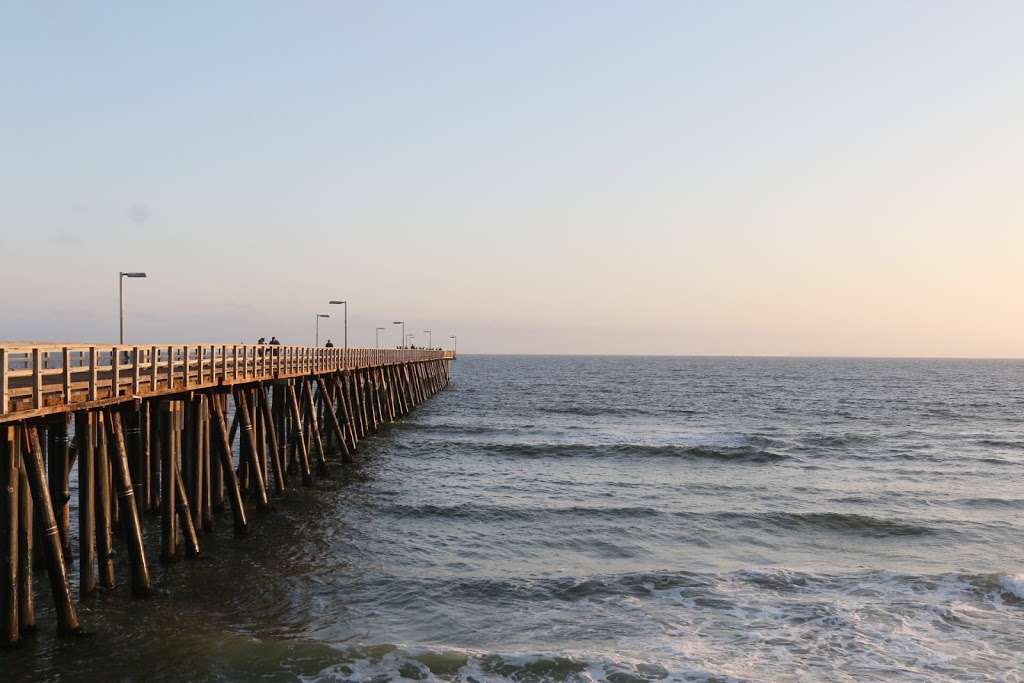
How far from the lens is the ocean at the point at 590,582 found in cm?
1149

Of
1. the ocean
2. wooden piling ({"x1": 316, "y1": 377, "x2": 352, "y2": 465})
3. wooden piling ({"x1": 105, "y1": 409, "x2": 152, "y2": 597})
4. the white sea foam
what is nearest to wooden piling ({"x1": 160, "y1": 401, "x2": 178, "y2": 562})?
the ocean

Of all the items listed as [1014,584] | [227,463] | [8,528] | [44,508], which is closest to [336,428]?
[227,463]

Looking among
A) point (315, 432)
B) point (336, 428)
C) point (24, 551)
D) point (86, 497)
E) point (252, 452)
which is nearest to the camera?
point (24, 551)

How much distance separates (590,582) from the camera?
600 inches

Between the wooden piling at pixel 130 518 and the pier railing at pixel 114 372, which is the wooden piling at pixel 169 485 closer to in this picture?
the pier railing at pixel 114 372

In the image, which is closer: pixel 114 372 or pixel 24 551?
pixel 24 551

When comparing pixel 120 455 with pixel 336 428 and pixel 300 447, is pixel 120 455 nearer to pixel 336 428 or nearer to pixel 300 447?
pixel 300 447

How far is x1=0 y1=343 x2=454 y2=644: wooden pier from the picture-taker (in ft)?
36.3

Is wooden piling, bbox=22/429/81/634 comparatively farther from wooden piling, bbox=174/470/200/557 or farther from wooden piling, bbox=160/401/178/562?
wooden piling, bbox=174/470/200/557

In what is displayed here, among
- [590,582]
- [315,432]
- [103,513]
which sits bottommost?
[590,582]

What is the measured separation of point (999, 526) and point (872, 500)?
3.76 metres

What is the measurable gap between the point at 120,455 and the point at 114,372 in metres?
1.32

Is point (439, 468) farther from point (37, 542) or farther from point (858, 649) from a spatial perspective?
point (858, 649)

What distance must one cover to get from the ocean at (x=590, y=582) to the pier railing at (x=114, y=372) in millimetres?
3170
